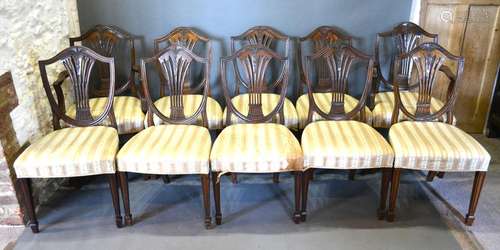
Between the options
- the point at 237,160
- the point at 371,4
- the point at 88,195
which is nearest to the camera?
the point at 237,160

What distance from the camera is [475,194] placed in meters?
2.29

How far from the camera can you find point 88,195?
2.69m

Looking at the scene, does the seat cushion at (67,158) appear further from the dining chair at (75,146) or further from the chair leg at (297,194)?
the chair leg at (297,194)

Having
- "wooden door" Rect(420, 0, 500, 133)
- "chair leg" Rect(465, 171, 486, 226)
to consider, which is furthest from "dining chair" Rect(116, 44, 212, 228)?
"wooden door" Rect(420, 0, 500, 133)

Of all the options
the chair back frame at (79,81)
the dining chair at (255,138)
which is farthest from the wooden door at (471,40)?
the chair back frame at (79,81)

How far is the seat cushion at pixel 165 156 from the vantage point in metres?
2.17

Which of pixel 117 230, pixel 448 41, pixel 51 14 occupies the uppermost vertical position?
pixel 51 14

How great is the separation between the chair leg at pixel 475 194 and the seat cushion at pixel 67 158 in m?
2.02

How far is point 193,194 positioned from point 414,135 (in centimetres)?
144

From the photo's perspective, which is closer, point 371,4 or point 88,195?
point 88,195

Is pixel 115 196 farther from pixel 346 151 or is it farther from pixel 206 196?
pixel 346 151

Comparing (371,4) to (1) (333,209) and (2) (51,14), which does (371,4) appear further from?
(2) (51,14)

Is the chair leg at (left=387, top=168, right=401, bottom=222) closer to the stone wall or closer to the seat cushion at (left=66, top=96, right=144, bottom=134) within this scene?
the seat cushion at (left=66, top=96, right=144, bottom=134)

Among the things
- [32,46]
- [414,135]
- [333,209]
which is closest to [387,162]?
[414,135]
